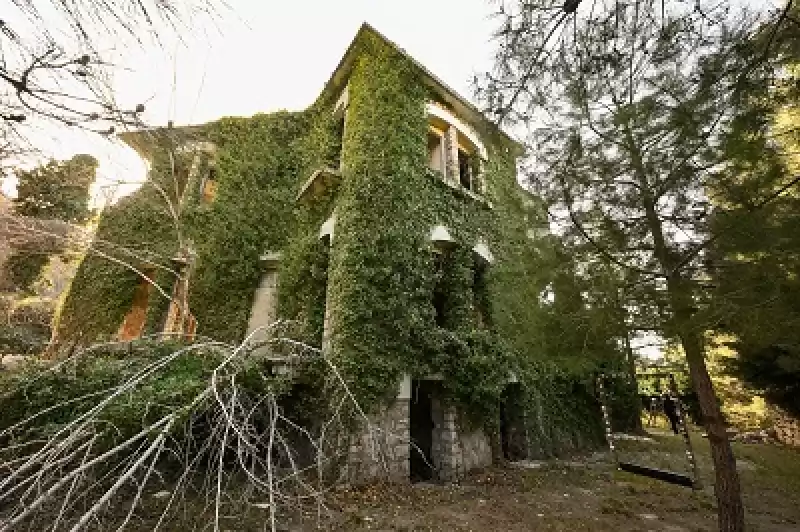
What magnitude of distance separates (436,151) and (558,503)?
7558 mm

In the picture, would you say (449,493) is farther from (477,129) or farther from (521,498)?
(477,129)

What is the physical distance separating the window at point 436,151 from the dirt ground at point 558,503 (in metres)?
6.59

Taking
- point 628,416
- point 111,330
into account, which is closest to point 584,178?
point 111,330

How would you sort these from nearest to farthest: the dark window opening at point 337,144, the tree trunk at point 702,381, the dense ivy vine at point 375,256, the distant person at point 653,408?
1. the tree trunk at point 702,381
2. the dense ivy vine at point 375,256
3. the dark window opening at point 337,144
4. the distant person at point 653,408

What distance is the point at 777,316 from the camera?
11.6 ft

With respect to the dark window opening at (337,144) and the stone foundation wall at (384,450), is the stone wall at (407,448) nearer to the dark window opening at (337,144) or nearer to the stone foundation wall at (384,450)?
the stone foundation wall at (384,450)

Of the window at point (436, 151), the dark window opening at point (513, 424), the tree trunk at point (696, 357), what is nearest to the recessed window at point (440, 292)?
the window at point (436, 151)

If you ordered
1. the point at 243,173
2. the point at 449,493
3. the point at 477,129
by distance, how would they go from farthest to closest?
the point at 243,173, the point at 449,493, the point at 477,129

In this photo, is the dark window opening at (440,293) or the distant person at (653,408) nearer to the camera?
the dark window opening at (440,293)

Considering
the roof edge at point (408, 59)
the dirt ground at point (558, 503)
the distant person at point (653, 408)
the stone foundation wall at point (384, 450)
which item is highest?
the roof edge at point (408, 59)

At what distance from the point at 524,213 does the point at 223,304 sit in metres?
7.32

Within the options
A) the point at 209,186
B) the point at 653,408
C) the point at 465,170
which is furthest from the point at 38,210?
the point at 653,408

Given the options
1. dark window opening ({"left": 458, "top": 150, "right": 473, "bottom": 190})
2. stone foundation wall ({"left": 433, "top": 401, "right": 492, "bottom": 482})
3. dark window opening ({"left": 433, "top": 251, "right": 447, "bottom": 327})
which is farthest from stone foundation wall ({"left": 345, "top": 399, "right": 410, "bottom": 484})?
dark window opening ({"left": 458, "top": 150, "right": 473, "bottom": 190})

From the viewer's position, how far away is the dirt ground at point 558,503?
4.94m
